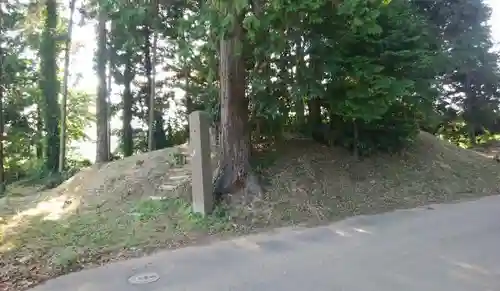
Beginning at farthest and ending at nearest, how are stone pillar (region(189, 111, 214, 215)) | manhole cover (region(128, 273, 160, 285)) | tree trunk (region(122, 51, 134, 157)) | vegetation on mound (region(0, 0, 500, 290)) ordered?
1. tree trunk (region(122, 51, 134, 157))
2. stone pillar (region(189, 111, 214, 215))
3. vegetation on mound (region(0, 0, 500, 290))
4. manhole cover (region(128, 273, 160, 285))

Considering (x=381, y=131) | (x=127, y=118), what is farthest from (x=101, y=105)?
(x=381, y=131)

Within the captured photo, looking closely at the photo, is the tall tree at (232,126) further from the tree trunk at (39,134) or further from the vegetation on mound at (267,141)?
the tree trunk at (39,134)

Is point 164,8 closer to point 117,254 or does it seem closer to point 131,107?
point 117,254

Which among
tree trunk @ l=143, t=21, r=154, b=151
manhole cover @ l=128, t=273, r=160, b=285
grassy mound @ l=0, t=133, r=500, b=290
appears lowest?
manhole cover @ l=128, t=273, r=160, b=285

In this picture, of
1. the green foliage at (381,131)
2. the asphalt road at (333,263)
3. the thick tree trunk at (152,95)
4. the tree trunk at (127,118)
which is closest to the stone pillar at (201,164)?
the asphalt road at (333,263)

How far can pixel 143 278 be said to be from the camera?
4.66m

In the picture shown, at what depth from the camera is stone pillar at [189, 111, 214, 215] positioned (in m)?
6.83

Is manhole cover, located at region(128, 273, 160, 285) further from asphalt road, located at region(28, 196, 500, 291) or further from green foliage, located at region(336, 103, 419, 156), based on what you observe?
green foliage, located at region(336, 103, 419, 156)

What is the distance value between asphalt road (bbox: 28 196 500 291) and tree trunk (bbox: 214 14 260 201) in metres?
1.49

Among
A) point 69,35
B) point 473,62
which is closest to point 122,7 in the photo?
point 69,35

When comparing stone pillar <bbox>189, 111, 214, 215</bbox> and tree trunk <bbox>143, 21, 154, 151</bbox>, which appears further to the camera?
tree trunk <bbox>143, 21, 154, 151</bbox>

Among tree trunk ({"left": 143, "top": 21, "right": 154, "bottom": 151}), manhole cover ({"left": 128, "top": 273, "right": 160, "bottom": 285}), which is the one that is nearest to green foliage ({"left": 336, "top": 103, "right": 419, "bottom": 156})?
manhole cover ({"left": 128, "top": 273, "right": 160, "bottom": 285})

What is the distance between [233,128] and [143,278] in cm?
365

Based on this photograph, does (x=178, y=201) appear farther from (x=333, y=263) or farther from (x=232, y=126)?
(x=333, y=263)
